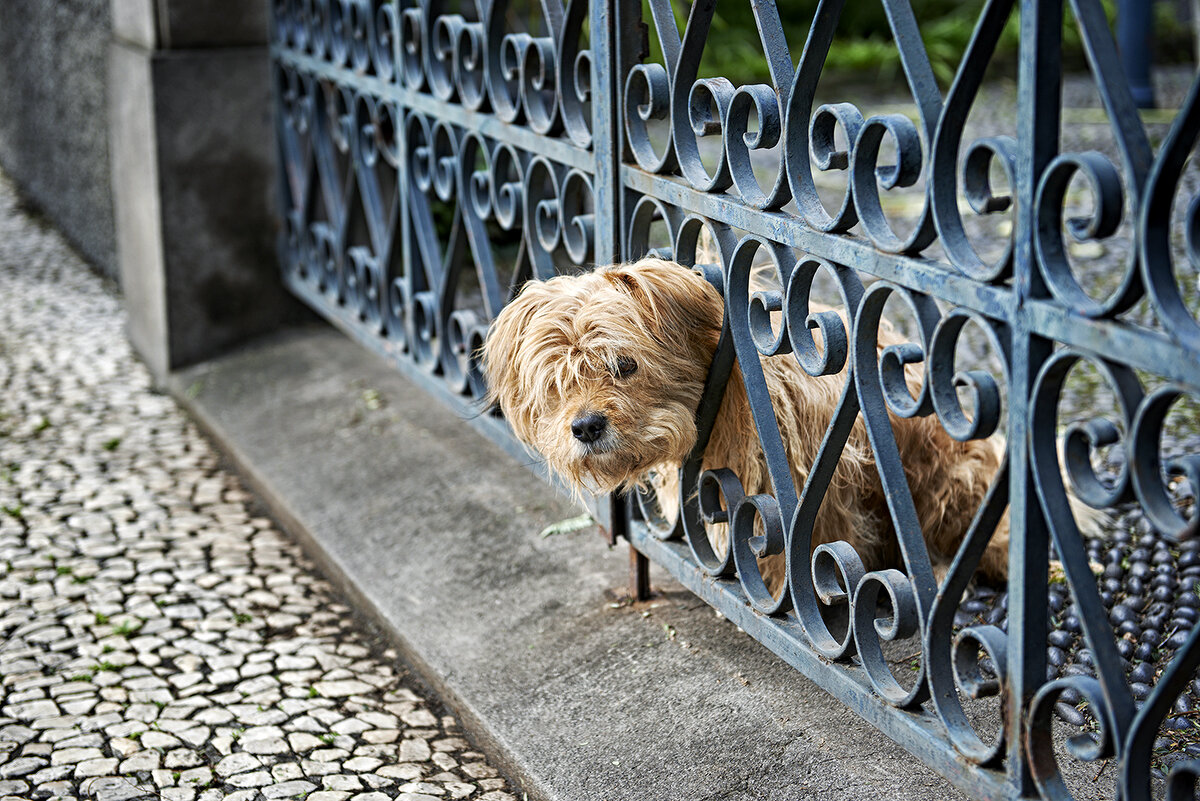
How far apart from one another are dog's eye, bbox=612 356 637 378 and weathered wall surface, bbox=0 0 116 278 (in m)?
5.09

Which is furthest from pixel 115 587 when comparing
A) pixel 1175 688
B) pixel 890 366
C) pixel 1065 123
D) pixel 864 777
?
pixel 1065 123

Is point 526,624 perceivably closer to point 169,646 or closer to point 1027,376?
point 169,646

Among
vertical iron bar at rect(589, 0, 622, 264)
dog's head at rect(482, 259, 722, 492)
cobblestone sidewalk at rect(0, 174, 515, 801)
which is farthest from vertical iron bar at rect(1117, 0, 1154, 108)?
dog's head at rect(482, 259, 722, 492)

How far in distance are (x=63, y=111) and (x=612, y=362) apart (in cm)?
671

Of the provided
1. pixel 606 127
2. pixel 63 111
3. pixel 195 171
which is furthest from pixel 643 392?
pixel 63 111

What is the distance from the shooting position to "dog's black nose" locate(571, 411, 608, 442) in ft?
8.57

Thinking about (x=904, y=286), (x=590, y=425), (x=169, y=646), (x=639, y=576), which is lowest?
(x=169, y=646)

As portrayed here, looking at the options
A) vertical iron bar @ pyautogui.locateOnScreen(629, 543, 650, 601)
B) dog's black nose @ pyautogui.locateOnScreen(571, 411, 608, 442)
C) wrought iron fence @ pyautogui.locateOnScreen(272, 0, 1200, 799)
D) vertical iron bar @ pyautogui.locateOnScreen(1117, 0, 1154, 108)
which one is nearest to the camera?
wrought iron fence @ pyautogui.locateOnScreen(272, 0, 1200, 799)

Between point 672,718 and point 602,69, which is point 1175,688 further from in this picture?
point 602,69

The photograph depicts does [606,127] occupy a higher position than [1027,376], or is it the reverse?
[606,127]

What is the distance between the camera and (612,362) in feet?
8.59

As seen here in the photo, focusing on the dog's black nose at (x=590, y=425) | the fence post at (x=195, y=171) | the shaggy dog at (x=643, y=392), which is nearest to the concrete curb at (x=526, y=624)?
the shaggy dog at (x=643, y=392)

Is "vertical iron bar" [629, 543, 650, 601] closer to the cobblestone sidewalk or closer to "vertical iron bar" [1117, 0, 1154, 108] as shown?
the cobblestone sidewalk

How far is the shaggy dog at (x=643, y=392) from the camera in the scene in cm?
264
